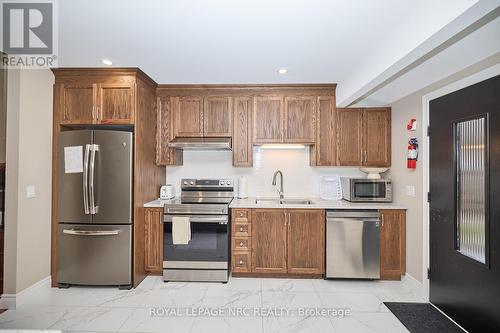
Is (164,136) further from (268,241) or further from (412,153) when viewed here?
(412,153)

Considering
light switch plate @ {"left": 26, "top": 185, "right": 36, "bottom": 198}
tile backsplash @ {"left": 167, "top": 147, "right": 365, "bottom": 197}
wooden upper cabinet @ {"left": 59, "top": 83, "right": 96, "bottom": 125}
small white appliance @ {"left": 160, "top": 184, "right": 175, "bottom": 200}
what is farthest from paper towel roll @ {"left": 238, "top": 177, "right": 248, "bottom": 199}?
light switch plate @ {"left": 26, "top": 185, "right": 36, "bottom": 198}

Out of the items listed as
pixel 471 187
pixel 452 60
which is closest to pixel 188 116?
pixel 452 60

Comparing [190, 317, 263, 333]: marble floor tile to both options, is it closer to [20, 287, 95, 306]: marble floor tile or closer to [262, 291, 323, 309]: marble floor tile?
[262, 291, 323, 309]: marble floor tile

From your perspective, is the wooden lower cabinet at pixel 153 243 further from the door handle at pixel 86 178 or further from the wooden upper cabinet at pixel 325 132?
the wooden upper cabinet at pixel 325 132

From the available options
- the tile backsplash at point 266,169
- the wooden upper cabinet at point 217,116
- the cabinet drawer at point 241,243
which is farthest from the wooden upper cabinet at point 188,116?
the cabinet drawer at point 241,243

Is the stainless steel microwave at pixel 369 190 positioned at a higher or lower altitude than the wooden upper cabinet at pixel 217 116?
lower

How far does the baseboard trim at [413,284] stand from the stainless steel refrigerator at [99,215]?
3.28m

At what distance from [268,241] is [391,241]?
1.52 metres

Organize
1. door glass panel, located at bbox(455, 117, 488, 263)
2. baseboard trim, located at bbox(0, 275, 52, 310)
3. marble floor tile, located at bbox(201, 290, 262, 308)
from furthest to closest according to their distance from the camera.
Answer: marble floor tile, located at bbox(201, 290, 262, 308) → baseboard trim, located at bbox(0, 275, 52, 310) → door glass panel, located at bbox(455, 117, 488, 263)

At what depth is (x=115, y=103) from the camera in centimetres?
287

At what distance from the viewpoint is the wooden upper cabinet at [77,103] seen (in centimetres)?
286

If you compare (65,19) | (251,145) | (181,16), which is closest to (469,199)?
(251,145)

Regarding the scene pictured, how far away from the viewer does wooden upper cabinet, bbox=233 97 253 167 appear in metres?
3.36

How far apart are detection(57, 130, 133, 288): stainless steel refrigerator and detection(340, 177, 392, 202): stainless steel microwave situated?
9.19ft
